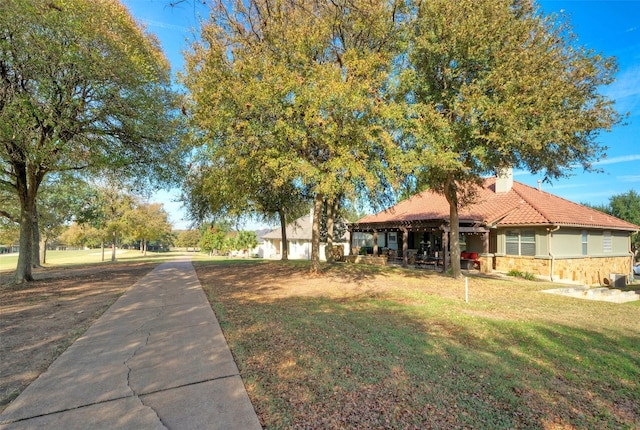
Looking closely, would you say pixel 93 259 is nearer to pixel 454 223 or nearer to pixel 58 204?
pixel 58 204

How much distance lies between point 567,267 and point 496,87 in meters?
11.8

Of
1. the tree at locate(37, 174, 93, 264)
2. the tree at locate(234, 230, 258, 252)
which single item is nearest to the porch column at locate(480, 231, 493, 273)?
the tree at locate(37, 174, 93, 264)

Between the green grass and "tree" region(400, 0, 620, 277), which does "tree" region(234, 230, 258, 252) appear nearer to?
the green grass

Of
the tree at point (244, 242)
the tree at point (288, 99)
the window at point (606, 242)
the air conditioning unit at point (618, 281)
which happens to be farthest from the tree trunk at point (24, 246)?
the tree at point (244, 242)

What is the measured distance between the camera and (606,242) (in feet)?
68.1

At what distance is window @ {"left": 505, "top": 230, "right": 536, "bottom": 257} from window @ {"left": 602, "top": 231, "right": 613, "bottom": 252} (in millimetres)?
7225

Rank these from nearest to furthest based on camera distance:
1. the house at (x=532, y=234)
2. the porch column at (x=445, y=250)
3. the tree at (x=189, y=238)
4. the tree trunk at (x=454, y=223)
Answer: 1. the tree trunk at (x=454, y=223)
2. the house at (x=532, y=234)
3. the porch column at (x=445, y=250)
4. the tree at (x=189, y=238)

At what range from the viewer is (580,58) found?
10.7m

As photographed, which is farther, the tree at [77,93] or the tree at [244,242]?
the tree at [244,242]

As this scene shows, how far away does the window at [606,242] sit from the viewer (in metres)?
20.5

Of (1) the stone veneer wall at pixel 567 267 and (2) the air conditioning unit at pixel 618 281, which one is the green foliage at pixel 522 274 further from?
(2) the air conditioning unit at pixel 618 281

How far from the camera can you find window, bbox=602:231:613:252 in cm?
2050

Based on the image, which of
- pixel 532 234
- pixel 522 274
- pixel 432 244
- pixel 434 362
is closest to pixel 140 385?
pixel 434 362

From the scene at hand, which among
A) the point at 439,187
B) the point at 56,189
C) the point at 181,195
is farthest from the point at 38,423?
the point at 56,189
